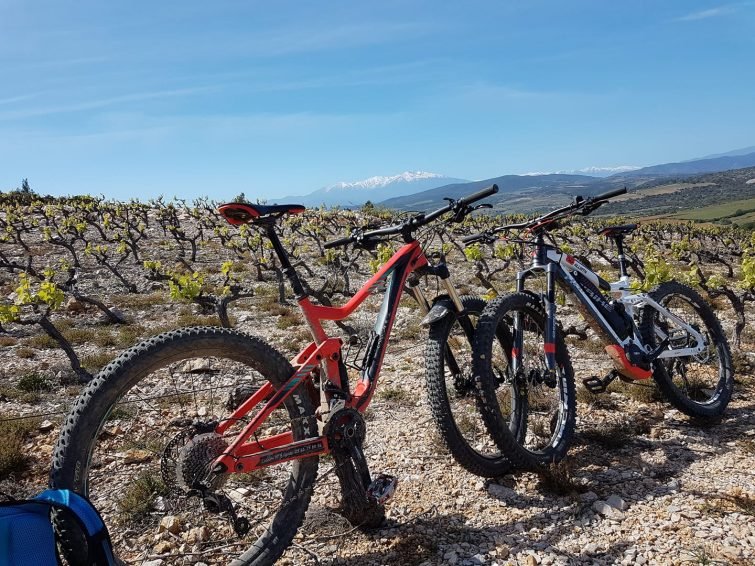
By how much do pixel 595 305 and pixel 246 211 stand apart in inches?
146

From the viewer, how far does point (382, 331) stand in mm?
3873

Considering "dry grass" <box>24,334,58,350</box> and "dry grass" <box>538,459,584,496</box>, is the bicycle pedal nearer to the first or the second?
"dry grass" <box>538,459,584,496</box>

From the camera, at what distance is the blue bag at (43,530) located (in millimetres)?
2184

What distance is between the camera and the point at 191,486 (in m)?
2.93

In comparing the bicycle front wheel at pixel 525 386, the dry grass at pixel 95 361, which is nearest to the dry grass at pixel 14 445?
the dry grass at pixel 95 361

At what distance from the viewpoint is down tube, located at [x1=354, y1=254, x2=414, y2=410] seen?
3.78m

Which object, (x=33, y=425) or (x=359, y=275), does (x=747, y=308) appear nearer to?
(x=359, y=275)

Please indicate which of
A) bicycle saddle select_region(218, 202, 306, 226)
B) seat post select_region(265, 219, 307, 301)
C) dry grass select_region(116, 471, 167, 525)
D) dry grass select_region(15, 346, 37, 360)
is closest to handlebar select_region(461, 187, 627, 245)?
seat post select_region(265, 219, 307, 301)

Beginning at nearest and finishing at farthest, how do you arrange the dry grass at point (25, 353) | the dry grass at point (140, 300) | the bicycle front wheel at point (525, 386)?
the bicycle front wheel at point (525, 386) → the dry grass at point (25, 353) → the dry grass at point (140, 300)

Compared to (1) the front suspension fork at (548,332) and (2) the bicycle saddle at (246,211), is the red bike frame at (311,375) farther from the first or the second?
(1) the front suspension fork at (548,332)

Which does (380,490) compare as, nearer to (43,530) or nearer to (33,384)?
(43,530)

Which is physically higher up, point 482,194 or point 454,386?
point 482,194

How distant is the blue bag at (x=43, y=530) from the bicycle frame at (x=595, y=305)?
342 centimetres

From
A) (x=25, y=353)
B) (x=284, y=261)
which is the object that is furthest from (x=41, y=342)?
(x=284, y=261)
